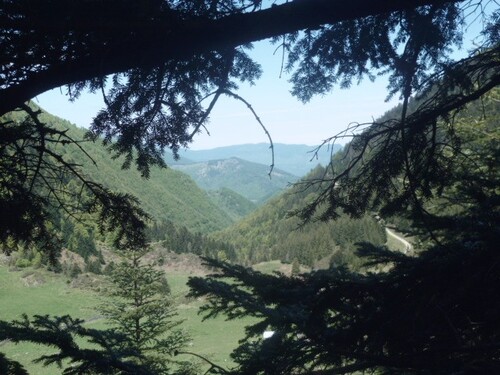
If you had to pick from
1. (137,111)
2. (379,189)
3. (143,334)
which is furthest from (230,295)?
(143,334)

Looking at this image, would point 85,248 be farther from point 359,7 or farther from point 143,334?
point 359,7

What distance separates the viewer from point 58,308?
4816 cm

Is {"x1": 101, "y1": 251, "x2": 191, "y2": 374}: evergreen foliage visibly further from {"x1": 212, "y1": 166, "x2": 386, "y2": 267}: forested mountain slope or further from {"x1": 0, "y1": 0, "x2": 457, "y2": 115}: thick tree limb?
{"x1": 212, "y1": 166, "x2": 386, "y2": 267}: forested mountain slope

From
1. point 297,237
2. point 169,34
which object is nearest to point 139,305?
point 169,34

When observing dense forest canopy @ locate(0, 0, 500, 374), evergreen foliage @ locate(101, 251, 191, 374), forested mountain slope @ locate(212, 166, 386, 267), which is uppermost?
dense forest canopy @ locate(0, 0, 500, 374)

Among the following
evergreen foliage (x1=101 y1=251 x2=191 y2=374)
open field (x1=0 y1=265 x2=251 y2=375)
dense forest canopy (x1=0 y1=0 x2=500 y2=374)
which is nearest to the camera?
dense forest canopy (x1=0 y1=0 x2=500 y2=374)

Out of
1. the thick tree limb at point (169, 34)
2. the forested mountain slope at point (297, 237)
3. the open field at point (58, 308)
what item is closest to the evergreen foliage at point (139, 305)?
the thick tree limb at point (169, 34)

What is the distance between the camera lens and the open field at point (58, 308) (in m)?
33.5

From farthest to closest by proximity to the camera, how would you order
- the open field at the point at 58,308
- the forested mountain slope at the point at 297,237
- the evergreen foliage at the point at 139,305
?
1. the forested mountain slope at the point at 297,237
2. the open field at the point at 58,308
3. the evergreen foliage at the point at 139,305

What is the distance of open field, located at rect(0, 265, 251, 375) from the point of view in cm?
3346

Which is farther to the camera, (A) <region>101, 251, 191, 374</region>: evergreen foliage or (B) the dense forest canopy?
(A) <region>101, 251, 191, 374</region>: evergreen foliage

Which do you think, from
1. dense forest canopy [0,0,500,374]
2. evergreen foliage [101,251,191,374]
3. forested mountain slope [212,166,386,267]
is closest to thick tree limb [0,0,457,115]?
dense forest canopy [0,0,500,374]

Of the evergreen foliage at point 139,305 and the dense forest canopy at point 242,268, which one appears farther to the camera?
the evergreen foliage at point 139,305

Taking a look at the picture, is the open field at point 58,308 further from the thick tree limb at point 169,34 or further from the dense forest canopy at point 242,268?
the thick tree limb at point 169,34
